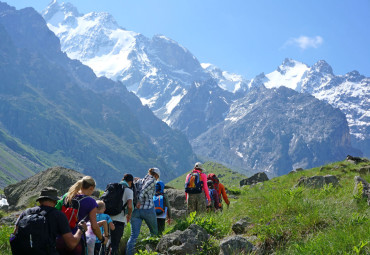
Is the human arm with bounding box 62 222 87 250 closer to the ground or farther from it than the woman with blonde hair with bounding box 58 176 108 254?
closer to the ground

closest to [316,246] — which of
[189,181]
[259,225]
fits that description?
[259,225]

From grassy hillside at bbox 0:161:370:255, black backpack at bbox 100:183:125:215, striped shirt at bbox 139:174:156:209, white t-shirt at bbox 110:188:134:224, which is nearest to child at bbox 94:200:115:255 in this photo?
black backpack at bbox 100:183:125:215

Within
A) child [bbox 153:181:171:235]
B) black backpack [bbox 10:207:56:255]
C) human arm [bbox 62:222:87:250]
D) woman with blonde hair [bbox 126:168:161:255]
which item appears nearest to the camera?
black backpack [bbox 10:207:56:255]

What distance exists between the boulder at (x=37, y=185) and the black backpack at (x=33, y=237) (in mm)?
15699

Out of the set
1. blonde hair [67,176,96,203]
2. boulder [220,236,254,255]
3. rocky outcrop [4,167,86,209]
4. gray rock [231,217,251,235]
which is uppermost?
gray rock [231,217,251,235]

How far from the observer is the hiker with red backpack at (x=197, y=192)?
13.6 m

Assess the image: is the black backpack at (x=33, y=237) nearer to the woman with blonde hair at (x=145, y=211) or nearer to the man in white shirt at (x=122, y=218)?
the man in white shirt at (x=122, y=218)

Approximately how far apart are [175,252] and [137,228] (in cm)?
283

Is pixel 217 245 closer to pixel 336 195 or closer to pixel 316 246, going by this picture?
pixel 316 246

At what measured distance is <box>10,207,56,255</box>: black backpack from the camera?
6023mm

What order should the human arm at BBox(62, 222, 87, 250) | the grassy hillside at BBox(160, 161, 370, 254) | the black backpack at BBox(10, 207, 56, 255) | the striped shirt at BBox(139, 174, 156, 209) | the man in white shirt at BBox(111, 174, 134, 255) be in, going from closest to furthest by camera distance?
1. the black backpack at BBox(10, 207, 56, 255)
2. the grassy hillside at BBox(160, 161, 370, 254)
3. the human arm at BBox(62, 222, 87, 250)
4. the man in white shirt at BBox(111, 174, 134, 255)
5. the striped shirt at BBox(139, 174, 156, 209)

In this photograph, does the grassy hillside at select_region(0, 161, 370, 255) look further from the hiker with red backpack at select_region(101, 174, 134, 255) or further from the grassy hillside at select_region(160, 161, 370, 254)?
the hiker with red backpack at select_region(101, 174, 134, 255)

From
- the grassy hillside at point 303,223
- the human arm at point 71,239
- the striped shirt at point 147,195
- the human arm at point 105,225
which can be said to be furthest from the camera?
the striped shirt at point 147,195

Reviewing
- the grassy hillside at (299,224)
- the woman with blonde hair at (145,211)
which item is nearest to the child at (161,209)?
the woman with blonde hair at (145,211)
